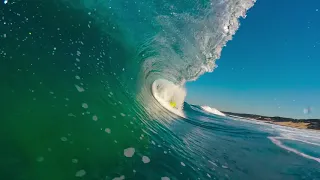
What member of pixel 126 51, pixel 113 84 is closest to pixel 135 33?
pixel 126 51

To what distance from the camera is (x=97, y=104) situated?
15.4ft

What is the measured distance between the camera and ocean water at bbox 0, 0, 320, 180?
3043 mm

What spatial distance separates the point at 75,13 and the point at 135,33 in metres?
2.48

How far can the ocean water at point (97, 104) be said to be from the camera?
9.98ft

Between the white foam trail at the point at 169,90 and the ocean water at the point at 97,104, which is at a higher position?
the white foam trail at the point at 169,90

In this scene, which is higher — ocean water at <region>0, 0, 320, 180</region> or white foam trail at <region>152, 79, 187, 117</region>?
white foam trail at <region>152, 79, 187, 117</region>

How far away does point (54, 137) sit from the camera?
128 inches

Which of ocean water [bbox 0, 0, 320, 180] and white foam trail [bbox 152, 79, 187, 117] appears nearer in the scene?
ocean water [bbox 0, 0, 320, 180]

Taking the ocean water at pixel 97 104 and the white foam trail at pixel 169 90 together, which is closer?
the ocean water at pixel 97 104

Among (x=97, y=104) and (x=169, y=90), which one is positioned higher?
(x=169, y=90)

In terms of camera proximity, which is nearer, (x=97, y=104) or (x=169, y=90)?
(x=97, y=104)

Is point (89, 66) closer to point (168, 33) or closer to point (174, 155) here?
point (174, 155)

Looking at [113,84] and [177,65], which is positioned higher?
[177,65]

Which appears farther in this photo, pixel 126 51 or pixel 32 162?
pixel 126 51
